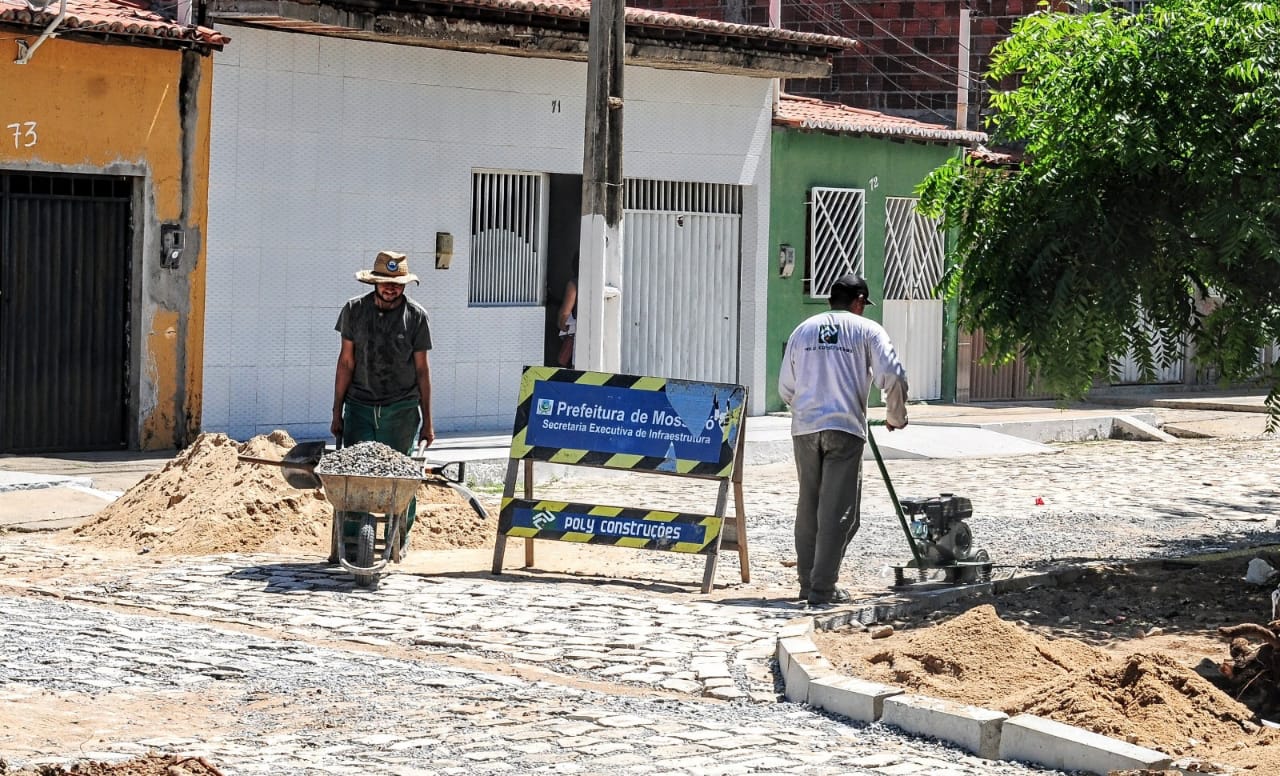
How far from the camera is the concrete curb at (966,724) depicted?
263 inches

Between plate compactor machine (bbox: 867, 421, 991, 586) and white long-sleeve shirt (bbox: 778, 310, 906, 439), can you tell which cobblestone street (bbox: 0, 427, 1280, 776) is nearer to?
plate compactor machine (bbox: 867, 421, 991, 586)

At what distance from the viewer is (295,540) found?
39.0 ft

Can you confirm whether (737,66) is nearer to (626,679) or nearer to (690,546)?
(690,546)

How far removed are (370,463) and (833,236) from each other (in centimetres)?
1332

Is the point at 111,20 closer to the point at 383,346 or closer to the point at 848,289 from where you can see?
the point at 383,346

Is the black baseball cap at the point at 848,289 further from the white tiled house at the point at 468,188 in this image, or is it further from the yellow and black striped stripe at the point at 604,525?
the white tiled house at the point at 468,188

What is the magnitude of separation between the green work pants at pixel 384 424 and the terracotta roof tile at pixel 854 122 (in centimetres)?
1126

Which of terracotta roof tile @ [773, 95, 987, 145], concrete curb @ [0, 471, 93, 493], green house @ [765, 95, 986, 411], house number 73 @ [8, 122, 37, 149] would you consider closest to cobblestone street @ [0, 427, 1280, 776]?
concrete curb @ [0, 471, 93, 493]

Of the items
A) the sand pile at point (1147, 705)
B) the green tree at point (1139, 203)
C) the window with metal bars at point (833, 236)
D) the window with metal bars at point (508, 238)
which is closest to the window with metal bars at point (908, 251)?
the window with metal bars at point (833, 236)

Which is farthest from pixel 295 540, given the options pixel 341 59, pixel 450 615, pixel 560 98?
pixel 560 98

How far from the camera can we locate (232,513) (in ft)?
39.2

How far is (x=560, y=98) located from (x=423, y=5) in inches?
95.1

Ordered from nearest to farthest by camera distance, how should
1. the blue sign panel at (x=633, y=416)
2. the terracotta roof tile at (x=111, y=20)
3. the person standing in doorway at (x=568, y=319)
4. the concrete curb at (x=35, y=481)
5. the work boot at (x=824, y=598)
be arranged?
1. the work boot at (x=824, y=598)
2. the blue sign panel at (x=633, y=416)
3. the concrete curb at (x=35, y=481)
4. the terracotta roof tile at (x=111, y=20)
5. the person standing in doorway at (x=568, y=319)

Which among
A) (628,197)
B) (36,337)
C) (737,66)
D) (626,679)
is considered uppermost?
(737,66)
